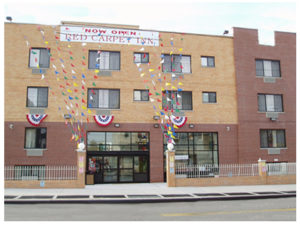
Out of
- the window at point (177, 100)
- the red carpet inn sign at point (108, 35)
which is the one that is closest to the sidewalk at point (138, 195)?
the window at point (177, 100)

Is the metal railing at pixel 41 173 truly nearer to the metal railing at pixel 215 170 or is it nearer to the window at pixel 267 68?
the metal railing at pixel 215 170

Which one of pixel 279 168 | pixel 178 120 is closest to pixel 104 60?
pixel 178 120

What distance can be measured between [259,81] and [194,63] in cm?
541

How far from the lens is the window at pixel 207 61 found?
23.8 meters

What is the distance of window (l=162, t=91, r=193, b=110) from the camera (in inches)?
896

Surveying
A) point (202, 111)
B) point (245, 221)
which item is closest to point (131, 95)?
point (202, 111)

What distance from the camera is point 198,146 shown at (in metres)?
23.0

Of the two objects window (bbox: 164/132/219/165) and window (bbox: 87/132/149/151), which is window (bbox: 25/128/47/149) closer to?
window (bbox: 87/132/149/151)

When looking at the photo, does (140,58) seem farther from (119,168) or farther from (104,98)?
(119,168)

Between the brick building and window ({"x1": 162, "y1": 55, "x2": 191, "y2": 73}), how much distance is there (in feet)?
0.25

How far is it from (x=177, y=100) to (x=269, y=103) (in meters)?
7.49

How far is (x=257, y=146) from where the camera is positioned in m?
23.4

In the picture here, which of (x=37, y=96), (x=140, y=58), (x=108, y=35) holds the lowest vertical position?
(x=37, y=96)

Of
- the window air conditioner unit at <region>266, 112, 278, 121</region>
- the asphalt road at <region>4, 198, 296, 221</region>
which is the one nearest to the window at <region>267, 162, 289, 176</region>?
the window air conditioner unit at <region>266, 112, 278, 121</region>
